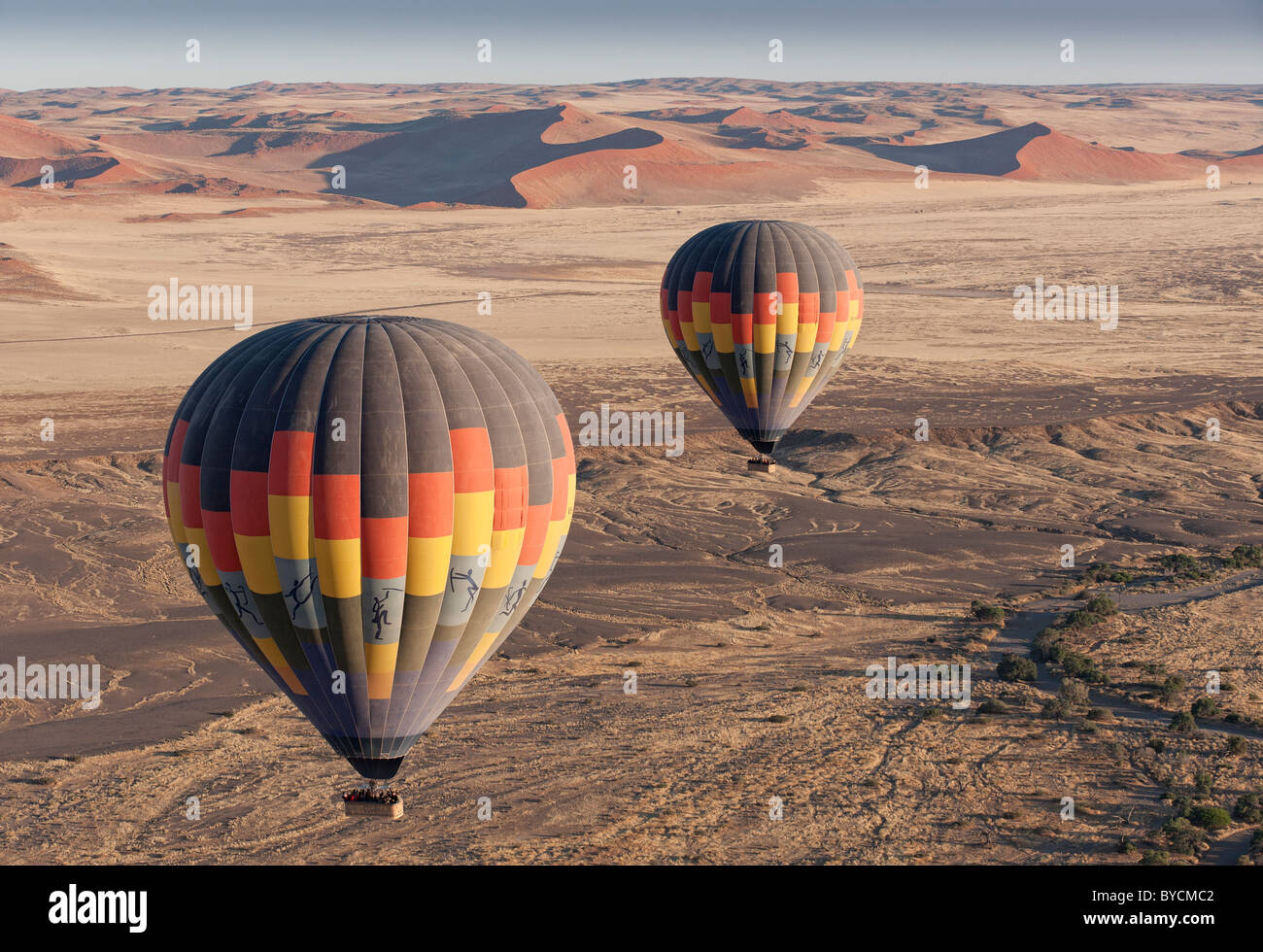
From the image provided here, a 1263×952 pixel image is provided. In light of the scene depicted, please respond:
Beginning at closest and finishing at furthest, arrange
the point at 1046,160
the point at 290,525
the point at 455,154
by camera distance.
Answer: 1. the point at 290,525
2. the point at 1046,160
3. the point at 455,154

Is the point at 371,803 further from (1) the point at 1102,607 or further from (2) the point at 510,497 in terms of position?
(1) the point at 1102,607

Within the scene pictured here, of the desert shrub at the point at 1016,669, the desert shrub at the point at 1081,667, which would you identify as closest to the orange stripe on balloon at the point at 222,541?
the desert shrub at the point at 1016,669

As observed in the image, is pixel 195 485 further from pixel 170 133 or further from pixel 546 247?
pixel 170 133

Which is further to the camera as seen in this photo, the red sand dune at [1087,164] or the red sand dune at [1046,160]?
the red sand dune at [1046,160]

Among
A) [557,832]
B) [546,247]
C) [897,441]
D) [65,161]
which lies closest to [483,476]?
[557,832]

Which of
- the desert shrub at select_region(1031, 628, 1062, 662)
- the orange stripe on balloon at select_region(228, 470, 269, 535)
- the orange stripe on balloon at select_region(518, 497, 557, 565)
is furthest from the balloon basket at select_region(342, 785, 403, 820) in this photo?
the desert shrub at select_region(1031, 628, 1062, 662)

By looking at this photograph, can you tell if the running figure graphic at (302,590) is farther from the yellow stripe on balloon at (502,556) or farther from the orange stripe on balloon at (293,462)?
the yellow stripe on balloon at (502,556)

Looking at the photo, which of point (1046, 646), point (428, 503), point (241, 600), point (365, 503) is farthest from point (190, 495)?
point (1046, 646)
